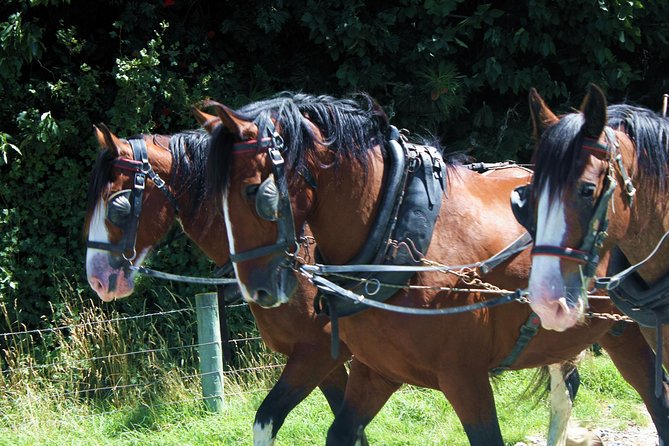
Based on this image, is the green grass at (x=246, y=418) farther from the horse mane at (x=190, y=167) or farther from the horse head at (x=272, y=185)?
the horse head at (x=272, y=185)

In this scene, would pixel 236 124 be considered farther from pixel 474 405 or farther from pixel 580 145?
pixel 474 405

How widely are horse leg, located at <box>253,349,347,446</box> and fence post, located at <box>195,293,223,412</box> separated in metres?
1.78

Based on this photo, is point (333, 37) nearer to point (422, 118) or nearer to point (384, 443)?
point (422, 118)

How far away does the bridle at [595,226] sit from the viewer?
104 inches

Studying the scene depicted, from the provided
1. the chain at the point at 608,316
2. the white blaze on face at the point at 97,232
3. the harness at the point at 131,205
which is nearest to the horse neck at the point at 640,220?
the chain at the point at 608,316

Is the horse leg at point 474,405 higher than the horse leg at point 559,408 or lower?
higher

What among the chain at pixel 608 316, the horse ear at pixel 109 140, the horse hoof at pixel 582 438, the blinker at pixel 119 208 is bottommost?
the horse hoof at pixel 582 438

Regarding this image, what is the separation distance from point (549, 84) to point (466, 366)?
4139mm

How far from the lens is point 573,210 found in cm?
266

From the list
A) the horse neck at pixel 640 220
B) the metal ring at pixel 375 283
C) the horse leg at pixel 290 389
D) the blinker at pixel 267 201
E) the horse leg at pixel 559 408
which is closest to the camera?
the horse neck at pixel 640 220

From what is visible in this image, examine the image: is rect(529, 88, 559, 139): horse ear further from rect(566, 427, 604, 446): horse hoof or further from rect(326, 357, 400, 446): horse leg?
rect(566, 427, 604, 446): horse hoof

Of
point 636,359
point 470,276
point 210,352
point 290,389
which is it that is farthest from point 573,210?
point 210,352

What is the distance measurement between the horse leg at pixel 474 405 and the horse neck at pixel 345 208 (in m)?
0.66

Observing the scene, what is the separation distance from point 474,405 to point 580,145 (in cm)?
117
